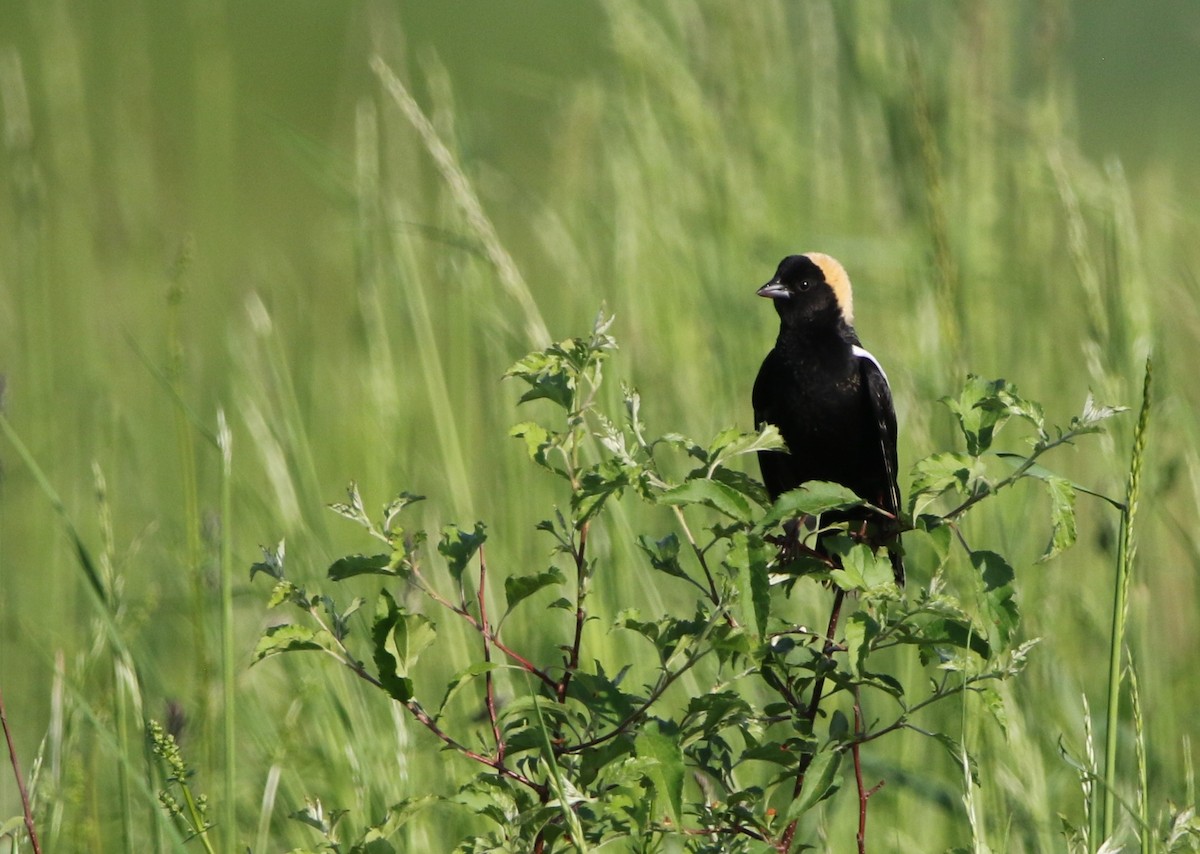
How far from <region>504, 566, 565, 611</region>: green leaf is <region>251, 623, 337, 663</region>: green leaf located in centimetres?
20

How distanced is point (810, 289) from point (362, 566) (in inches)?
66.7

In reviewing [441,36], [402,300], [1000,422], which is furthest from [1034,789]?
[441,36]

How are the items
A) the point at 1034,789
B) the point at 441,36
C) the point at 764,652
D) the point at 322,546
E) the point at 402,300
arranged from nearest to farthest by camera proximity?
the point at 764,652 < the point at 1034,789 < the point at 322,546 < the point at 402,300 < the point at 441,36

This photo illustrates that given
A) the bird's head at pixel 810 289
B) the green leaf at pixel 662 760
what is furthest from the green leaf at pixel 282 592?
the bird's head at pixel 810 289

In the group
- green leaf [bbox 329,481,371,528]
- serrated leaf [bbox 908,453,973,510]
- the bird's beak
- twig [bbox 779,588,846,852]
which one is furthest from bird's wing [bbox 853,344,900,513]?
green leaf [bbox 329,481,371,528]

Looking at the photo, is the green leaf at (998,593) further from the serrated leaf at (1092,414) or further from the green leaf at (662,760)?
the green leaf at (662,760)

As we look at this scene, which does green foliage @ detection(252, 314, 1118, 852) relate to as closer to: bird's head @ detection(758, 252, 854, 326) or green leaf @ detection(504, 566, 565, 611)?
green leaf @ detection(504, 566, 565, 611)

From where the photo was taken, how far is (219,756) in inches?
105

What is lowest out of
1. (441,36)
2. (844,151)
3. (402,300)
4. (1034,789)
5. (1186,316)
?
(1034,789)

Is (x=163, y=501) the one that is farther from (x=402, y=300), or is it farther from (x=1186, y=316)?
(x=1186, y=316)

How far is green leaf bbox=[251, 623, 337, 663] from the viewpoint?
1.47m

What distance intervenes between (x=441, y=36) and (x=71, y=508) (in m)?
15.3

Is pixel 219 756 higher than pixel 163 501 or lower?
lower

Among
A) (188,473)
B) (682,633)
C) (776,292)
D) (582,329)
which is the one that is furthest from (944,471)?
(582,329)
